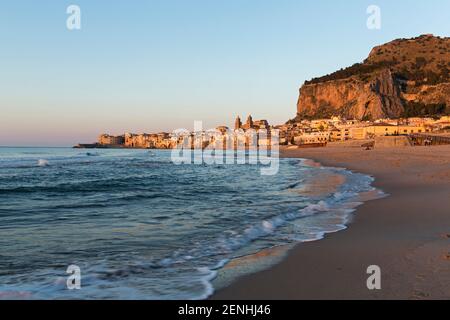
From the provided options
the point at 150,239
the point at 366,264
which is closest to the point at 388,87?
the point at 150,239

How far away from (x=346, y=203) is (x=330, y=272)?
7.37 metres

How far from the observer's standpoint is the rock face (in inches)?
5138

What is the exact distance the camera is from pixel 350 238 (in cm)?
719

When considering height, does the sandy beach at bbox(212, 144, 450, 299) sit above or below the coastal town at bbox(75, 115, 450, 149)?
below

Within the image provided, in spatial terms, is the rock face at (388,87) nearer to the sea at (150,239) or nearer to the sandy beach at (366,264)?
the sea at (150,239)

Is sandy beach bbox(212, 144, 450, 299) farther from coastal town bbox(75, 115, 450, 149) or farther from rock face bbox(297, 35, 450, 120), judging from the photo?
rock face bbox(297, 35, 450, 120)

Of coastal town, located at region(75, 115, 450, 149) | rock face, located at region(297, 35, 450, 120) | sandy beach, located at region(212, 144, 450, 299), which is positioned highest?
rock face, located at region(297, 35, 450, 120)

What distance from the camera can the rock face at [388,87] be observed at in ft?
428

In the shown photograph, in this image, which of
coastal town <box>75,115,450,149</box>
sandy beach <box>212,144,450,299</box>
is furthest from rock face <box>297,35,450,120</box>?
sandy beach <box>212,144,450,299</box>

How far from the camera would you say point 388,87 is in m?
135

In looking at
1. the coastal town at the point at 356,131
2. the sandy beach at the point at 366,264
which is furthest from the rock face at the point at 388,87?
the sandy beach at the point at 366,264

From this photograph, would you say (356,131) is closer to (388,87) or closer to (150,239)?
(388,87)
